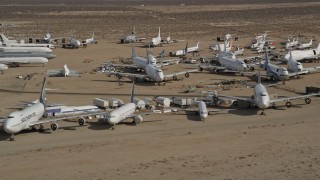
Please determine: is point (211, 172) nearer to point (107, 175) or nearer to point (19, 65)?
point (107, 175)

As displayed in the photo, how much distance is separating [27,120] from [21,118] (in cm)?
91

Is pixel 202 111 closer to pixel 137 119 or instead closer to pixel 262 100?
pixel 137 119

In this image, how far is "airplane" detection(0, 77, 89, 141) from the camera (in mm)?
48594

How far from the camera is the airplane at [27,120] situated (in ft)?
159

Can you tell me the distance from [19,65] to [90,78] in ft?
64.5

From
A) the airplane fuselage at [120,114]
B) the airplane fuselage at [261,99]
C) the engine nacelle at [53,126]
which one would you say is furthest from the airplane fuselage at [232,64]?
the engine nacelle at [53,126]

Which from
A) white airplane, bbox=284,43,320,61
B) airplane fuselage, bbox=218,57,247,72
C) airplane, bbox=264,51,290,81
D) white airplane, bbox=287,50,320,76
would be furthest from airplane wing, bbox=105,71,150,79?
white airplane, bbox=284,43,320,61

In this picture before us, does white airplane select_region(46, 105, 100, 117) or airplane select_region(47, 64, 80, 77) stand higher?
airplane select_region(47, 64, 80, 77)

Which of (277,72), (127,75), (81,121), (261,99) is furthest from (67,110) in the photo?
(277,72)

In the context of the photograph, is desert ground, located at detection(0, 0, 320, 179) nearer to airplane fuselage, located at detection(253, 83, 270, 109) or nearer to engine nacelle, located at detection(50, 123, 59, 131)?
engine nacelle, located at detection(50, 123, 59, 131)

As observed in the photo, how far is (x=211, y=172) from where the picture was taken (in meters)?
40.7

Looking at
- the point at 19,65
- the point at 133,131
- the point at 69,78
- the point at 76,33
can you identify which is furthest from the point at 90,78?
the point at 76,33

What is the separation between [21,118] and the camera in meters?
49.7

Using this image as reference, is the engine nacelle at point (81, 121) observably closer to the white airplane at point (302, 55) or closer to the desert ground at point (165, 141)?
the desert ground at point (165, 141)
